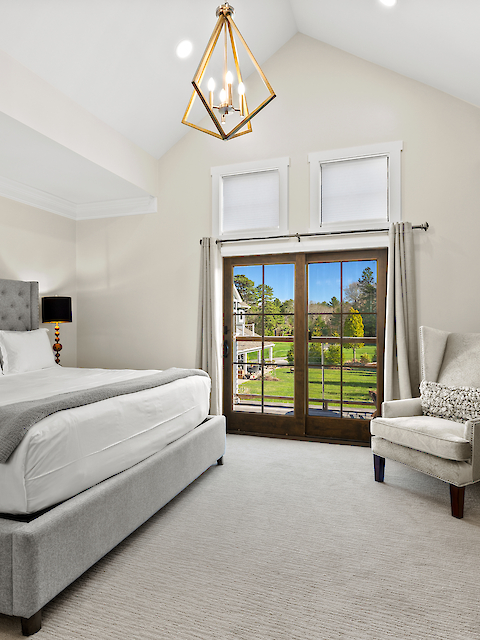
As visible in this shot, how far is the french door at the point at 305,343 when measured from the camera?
13.7 ft

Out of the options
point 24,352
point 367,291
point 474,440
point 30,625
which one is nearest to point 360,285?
point 367,291

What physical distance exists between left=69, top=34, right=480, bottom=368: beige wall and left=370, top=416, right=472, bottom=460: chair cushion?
125 centimetres

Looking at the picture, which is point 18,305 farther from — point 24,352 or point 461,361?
point 461,361

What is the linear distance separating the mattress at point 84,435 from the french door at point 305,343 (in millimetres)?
1349

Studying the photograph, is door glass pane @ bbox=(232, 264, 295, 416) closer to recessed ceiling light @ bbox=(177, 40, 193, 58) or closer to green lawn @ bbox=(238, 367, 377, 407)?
green lawn @ bbox=(238, 367, 377, 407)

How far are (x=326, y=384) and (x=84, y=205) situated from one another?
139 inches

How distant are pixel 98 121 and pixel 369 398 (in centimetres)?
371

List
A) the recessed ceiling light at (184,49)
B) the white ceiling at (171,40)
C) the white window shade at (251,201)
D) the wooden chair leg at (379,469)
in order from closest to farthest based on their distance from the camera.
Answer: the white ceiling at (171,40), the wooden chair leg at (379,469), the recessed ceiling light at (184,49), the white window shade at (251,201)

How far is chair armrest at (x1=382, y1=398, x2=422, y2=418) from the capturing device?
10.6 ft

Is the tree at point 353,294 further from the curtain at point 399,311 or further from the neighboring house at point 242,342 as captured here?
the neighboring house at point 242,342

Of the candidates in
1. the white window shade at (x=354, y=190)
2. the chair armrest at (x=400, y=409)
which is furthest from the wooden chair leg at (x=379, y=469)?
the white window shade at (x=354, y=190)

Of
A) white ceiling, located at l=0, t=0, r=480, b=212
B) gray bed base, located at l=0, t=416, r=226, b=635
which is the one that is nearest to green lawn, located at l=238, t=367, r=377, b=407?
gray bed base, located at l=0, t=416, r=226, b=635

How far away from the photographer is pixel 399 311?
3.79 metres

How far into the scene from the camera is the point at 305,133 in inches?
168
